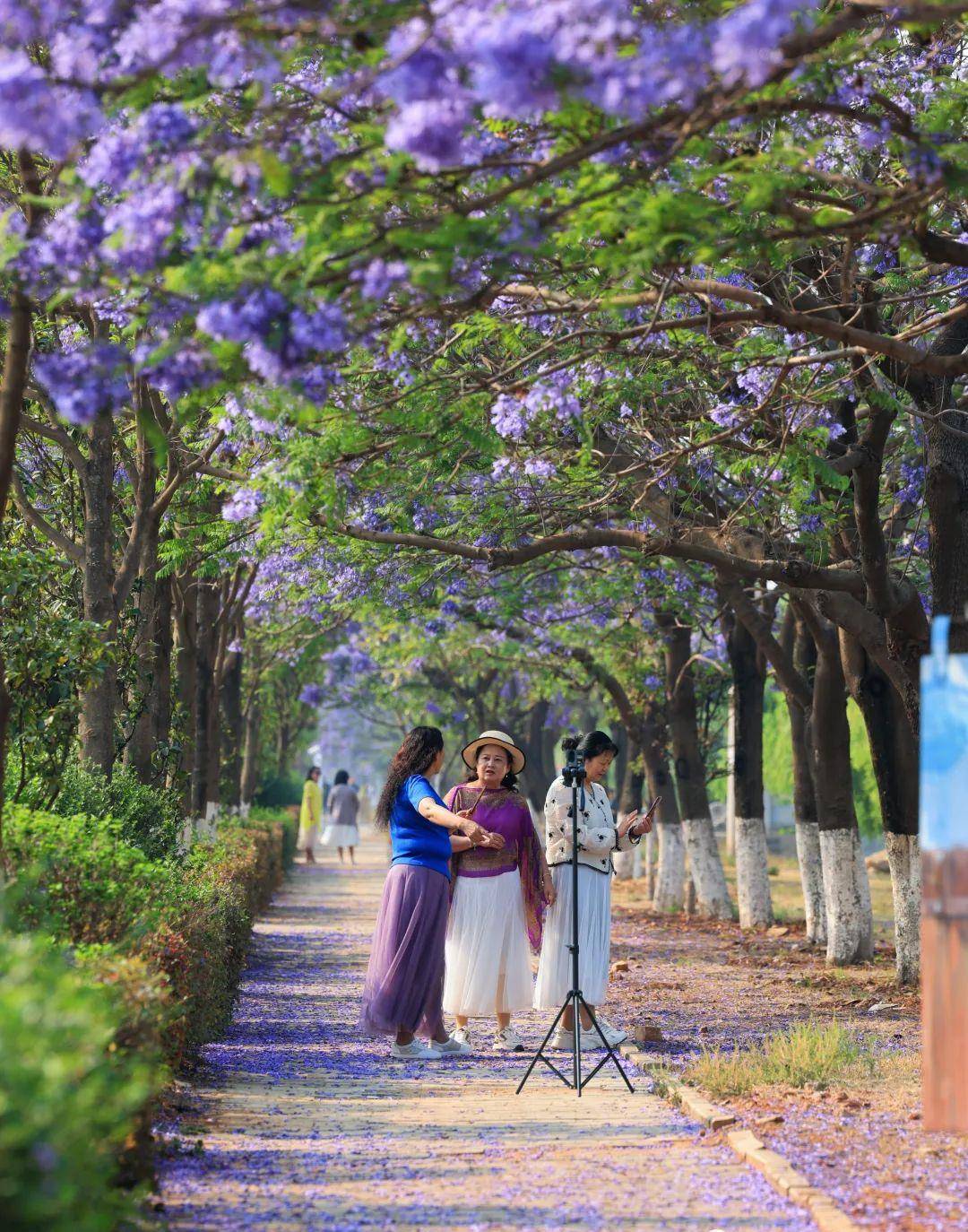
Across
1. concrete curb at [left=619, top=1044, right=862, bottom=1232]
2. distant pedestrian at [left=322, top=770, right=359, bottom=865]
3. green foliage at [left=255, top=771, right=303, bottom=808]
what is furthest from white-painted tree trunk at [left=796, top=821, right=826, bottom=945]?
green foliage at [left=255, top=771, right=303, bottom=808]

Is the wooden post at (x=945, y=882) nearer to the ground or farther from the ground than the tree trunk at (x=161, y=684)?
nearer to the ground

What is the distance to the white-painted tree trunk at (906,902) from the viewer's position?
13.5 meters

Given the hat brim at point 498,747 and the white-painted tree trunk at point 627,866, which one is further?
the white-painted tree trunk at point 627,866

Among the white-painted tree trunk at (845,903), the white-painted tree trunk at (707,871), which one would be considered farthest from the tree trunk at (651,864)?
the white-painted tree trunk at (845,903)

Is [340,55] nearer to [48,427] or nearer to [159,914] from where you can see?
[159,914]

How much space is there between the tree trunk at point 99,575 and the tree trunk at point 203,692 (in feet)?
24.5

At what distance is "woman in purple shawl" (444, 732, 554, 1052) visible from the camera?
34.3 feet

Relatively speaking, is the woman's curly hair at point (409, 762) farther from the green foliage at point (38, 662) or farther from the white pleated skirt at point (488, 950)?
the green foliage at point (38, 662)

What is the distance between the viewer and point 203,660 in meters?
20.2

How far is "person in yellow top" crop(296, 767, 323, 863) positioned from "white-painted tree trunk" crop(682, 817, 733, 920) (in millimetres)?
13591

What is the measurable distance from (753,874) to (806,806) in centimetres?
145

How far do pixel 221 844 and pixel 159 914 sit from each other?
28.3 ft

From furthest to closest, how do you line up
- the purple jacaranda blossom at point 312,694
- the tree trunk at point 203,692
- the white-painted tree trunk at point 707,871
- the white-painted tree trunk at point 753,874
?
1. the purple jacaranda blossom at point 312,694
2. the white-painted tree trunk at point 707,871
3. the tree trunk at point 203,692
4. the white-painted tree trunk at point 753,874

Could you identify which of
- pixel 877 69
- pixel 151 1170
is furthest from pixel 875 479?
pixel 151 1170
